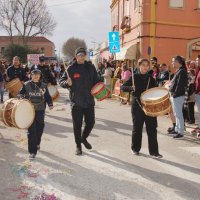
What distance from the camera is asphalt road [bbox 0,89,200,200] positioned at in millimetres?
5566

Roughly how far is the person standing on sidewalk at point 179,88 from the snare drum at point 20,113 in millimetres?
3341

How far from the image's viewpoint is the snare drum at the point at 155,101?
727cm

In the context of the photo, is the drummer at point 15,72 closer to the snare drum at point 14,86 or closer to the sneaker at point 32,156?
the snare drum at point 14,86

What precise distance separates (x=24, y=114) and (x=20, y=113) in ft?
0.23

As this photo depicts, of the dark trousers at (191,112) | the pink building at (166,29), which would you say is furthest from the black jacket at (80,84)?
the pink building at (166,29)

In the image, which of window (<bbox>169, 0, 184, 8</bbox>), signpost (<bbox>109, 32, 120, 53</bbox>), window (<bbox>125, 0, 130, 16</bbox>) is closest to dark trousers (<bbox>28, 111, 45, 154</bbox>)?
signpost (<bbox>109, 32, 120, 53</bbox>)

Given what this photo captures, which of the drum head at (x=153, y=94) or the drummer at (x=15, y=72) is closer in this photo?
the drum head at (x=153, y=94)

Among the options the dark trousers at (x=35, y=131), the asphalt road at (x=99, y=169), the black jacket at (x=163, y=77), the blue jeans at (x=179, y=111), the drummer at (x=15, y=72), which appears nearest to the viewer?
the asphalt road at (x=99, y=169)

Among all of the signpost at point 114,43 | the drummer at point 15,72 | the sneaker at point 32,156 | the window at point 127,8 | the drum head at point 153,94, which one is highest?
the window at point 127,8

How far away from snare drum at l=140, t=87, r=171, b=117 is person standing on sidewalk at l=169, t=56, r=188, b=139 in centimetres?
144

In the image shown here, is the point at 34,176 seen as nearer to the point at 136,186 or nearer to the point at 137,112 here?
the point at 136,186

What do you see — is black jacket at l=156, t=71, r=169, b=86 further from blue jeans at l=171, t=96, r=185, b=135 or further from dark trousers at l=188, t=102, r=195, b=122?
blue jeans at l=171, t=96, r=185, b=135

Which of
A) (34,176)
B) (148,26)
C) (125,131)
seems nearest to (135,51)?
(148,26)

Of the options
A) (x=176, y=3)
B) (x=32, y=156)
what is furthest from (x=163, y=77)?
(x=176, y=3)
